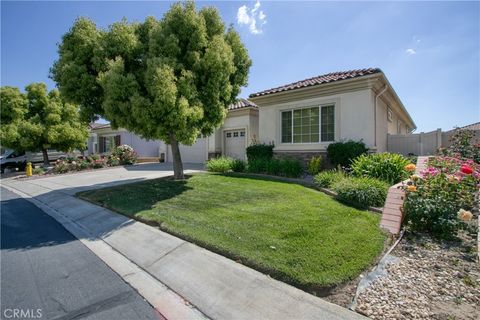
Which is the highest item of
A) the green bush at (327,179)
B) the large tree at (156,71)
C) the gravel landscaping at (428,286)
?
the large tree at (156,71)

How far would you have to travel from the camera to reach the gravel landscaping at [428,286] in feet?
9.01

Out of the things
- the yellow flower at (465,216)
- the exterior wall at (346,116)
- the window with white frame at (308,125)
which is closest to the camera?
the yellow flower at (465,216)

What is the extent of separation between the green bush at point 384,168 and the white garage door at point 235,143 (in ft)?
30.0

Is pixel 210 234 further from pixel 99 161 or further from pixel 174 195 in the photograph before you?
pixel 99 161

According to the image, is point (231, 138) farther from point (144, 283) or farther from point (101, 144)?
point (101, 144)

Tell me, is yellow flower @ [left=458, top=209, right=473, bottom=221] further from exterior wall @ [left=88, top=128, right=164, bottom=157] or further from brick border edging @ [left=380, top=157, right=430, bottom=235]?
exterior wall @ [left=88, top=128, right=164, bottom=157]

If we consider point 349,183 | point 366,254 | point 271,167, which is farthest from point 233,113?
point 366,254

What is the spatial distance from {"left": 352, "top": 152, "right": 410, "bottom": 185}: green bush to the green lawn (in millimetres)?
1740

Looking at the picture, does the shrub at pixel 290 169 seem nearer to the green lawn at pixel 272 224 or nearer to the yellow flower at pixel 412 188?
the green lawn at pixel 272 224

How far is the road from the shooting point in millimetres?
3131

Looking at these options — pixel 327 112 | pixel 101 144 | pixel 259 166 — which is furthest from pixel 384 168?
→ pixel 101 144

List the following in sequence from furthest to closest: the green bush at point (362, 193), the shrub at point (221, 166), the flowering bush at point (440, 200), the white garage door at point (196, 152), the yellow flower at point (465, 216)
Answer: the white garage door at point (196, 152), the shrub at point (221, 166), the green bush at point (362, 193), the flowering bush at point (440, 200), the yellow flower at point (465, 216)

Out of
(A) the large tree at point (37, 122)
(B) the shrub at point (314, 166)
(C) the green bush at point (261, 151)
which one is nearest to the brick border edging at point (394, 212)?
→ (B) the shrub at point (314, 166)
